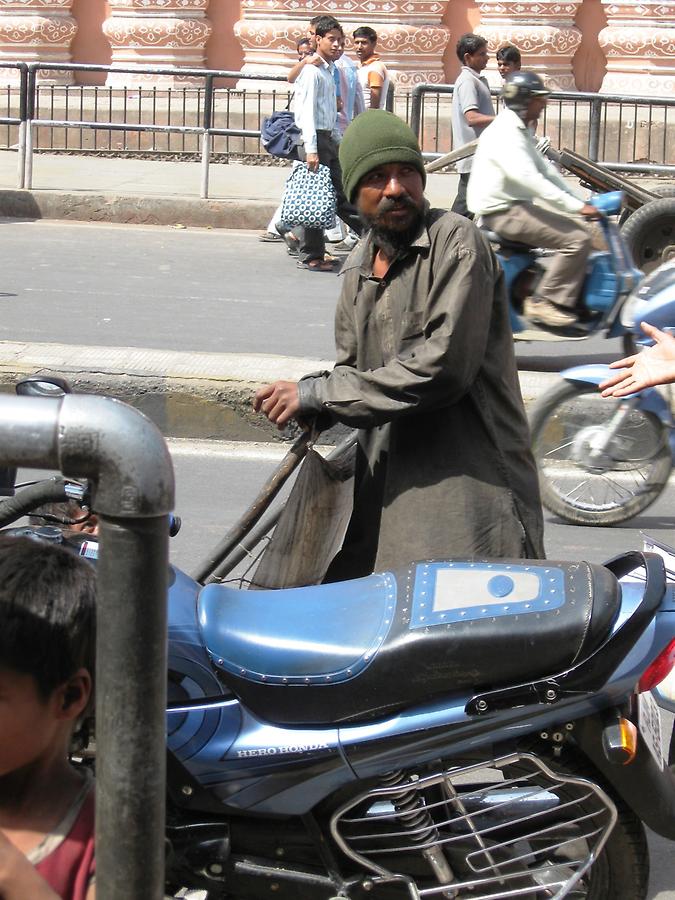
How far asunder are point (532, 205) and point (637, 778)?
526cm

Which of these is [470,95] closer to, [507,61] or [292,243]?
[507,61]

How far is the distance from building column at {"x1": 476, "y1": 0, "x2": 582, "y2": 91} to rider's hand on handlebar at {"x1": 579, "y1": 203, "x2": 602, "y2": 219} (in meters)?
9.25

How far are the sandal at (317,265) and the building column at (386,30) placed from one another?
5.82 metres

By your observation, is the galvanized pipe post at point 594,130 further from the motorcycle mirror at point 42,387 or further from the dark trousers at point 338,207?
the motorcycle mirror at point 42,387

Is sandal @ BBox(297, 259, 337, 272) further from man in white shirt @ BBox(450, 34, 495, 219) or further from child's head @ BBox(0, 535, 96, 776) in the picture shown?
child's head @ BBox(0, 535, 96, 776)

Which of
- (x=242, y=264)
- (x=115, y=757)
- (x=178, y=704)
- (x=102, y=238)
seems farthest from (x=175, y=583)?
(x=102, y=238)

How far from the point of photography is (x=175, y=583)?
264cm

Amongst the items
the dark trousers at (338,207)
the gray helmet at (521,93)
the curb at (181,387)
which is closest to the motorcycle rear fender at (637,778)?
the curb at (181,387)

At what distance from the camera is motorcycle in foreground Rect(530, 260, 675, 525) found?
18.2ft

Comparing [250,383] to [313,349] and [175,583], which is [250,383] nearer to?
[313,349]

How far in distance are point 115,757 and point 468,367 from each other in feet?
5.89

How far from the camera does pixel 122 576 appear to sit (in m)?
1.33

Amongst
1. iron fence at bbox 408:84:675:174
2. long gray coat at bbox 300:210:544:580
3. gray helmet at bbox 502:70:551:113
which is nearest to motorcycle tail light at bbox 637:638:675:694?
long gray coat at bbox 300:210:544:580

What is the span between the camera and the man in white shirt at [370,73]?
496 inches
